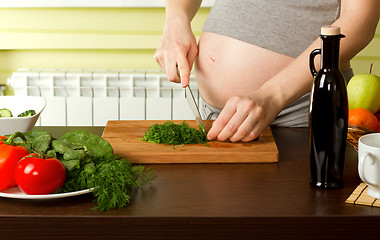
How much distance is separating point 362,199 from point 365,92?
449 millimetres

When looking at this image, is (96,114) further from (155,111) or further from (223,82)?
Answer: (223,82)

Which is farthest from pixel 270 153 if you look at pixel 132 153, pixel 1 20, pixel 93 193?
pixel 1 20

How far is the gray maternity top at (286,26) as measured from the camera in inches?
74.2

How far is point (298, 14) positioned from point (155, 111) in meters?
1.35

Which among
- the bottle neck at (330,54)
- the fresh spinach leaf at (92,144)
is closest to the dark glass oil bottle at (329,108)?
the bottle neck at (330,54)

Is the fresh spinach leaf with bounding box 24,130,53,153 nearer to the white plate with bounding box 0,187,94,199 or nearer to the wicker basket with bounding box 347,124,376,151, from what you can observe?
the white plate with bounding box 0,187,94,199

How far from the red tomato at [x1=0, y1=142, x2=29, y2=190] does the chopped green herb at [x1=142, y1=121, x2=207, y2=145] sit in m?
0.43

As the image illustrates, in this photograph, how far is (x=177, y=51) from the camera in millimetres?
1776

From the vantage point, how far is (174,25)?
1925 millimetres

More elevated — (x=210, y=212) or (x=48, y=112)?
(x=210, y=212)

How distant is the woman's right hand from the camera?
5.73 feet

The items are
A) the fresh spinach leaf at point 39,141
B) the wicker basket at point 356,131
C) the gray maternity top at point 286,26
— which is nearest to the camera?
the fresh spinach leaf at point 39,141

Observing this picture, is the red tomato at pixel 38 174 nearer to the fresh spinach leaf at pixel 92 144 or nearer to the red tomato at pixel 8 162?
the red tomato at pixel 8 162

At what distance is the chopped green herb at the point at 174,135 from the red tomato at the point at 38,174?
42cm
